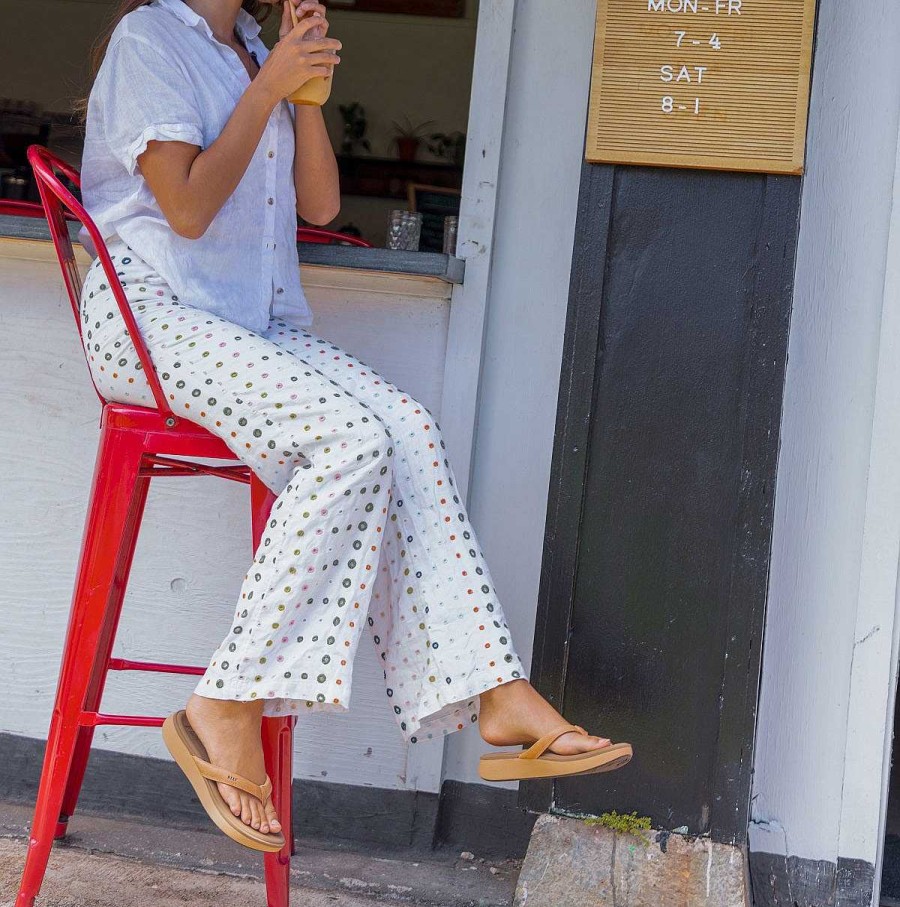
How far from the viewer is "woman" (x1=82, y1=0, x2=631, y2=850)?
1472 millimetres

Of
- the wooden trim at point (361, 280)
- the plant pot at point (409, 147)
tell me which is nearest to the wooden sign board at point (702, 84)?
the wooden trim at point (361, 280)

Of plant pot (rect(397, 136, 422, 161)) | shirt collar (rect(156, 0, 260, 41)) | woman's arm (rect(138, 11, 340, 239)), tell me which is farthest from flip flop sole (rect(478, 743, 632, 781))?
plant pot (rect(397, 136, 422, 161))

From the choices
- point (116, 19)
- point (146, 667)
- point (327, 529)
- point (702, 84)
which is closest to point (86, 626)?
point (146, 667)

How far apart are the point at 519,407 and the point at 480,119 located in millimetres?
520

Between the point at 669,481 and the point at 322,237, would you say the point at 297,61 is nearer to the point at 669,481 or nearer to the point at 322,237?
the point at 322,237

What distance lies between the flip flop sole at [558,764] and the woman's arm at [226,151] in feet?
2.80

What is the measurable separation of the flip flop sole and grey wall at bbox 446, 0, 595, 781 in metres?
0.54

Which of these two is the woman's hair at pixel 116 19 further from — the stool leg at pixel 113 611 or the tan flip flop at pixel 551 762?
the tan flip flop at pixel 551 762

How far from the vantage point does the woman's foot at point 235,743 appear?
146 centimetres

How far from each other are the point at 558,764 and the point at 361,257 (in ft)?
3.03

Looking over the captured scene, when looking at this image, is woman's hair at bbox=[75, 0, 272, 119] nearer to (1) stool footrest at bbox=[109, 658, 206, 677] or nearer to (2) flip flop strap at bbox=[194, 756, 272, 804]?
(1) stool footrest at bbox=[109, 658, 206, 677]

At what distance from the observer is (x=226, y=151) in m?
1.59

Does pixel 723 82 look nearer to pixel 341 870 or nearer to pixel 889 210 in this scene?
pixel 889 210

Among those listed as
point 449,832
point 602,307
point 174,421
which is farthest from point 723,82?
point 449,832
